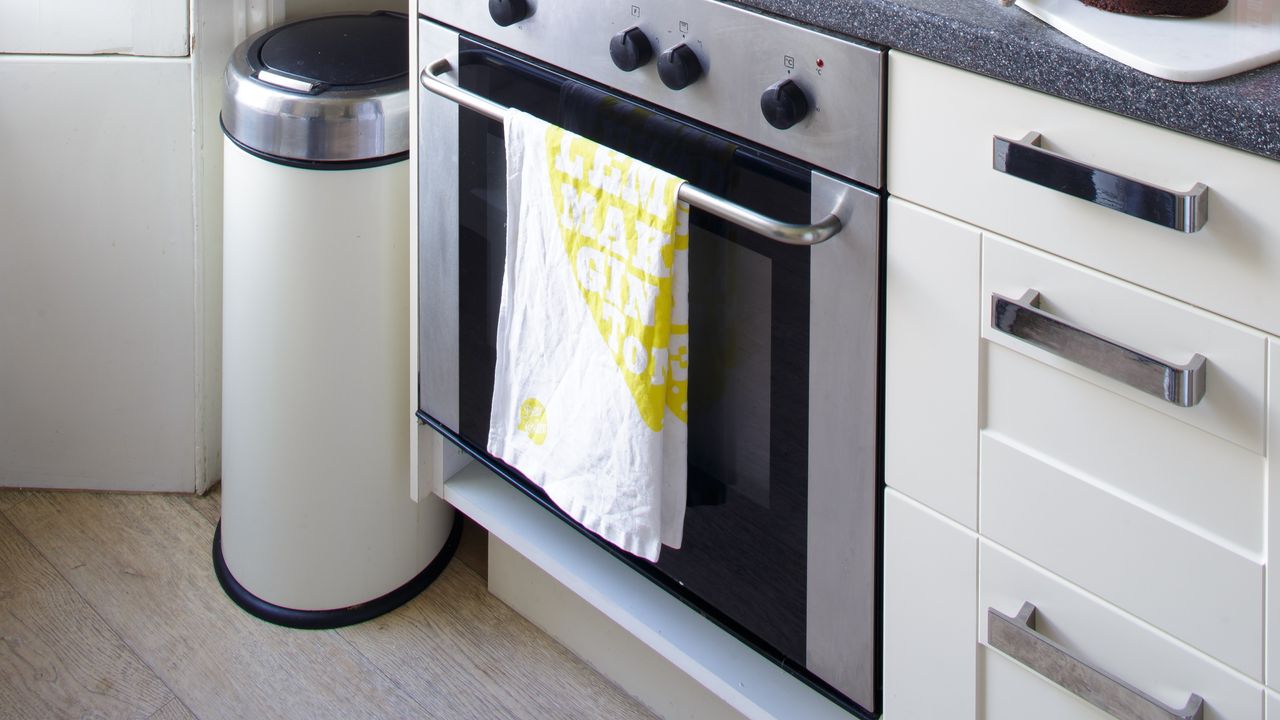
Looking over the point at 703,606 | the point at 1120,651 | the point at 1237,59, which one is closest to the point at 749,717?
the point at 703,606

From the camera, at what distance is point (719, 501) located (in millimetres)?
1421

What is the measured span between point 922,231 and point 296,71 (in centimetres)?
81

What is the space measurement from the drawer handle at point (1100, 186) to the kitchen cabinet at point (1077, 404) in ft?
0.05

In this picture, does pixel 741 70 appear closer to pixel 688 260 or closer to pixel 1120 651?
pixel 688 260

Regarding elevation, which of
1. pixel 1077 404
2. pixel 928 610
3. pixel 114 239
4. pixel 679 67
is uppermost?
pixel 679 67

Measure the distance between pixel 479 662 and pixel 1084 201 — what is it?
1.09 metres

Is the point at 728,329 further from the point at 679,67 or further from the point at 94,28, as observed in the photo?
the point at 94,28

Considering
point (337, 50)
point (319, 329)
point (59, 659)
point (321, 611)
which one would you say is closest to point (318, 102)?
point (337, 50)

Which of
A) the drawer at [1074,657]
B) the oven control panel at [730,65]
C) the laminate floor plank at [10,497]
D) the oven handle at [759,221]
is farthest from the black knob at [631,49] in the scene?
the laminate floor plank at [10,497]

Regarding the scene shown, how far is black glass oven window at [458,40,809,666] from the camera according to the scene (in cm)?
125

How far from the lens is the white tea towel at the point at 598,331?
4.19ft

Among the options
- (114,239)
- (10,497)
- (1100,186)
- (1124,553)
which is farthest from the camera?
(10,497)

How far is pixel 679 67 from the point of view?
4.00 feet

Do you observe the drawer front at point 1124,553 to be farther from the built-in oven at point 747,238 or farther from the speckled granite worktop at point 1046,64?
the speckled granite worktop at point 1046,64
